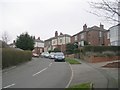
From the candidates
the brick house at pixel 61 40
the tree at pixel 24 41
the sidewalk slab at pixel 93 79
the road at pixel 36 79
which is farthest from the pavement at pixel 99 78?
the brick house at pixel 61 40

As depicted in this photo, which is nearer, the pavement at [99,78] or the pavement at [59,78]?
the pavement at [99,78]

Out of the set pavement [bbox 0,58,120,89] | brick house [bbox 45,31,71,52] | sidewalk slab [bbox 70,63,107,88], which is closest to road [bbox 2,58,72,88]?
pavement [bbox 0,58,120,89]

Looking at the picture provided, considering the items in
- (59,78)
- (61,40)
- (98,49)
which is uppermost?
(61,40)

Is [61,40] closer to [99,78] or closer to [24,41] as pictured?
[24,41]

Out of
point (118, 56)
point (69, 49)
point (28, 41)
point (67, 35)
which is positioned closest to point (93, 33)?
point (69, 49)

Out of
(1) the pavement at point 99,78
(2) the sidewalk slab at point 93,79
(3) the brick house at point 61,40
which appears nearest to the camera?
(1) the pavement at point 99,78

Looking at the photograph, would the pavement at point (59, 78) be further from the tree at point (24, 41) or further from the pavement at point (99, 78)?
the tree at point (24, 41)

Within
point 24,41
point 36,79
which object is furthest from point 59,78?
point 24,41

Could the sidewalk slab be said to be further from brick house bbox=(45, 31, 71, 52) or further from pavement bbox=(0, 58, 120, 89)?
brick house bbox=(45, 31, 71, 52)

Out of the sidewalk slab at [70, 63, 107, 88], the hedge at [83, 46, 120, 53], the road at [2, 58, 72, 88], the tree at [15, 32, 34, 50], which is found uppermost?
the tree at [15, 32, 34, 50]

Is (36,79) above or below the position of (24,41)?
below

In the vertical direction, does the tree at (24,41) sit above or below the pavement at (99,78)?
above

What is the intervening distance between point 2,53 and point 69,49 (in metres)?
52.9

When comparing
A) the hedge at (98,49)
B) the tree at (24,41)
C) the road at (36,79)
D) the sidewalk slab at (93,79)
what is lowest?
the road at (36,79)
